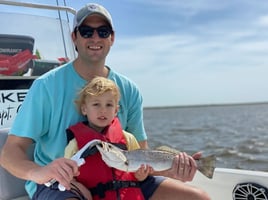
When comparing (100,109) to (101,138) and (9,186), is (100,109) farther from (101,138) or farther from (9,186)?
(9,186)

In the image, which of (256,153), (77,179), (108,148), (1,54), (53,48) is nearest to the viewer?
(108,148)

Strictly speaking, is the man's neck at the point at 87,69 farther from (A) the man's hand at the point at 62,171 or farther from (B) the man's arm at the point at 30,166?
(A) the man's hand at the point at 62,171

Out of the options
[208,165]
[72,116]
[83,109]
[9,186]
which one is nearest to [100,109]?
[83,109]

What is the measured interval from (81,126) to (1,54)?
1.26m

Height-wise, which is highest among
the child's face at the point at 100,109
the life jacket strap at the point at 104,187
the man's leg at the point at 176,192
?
the child's face at the point at 100,109

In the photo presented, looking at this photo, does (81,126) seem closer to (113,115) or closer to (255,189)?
(113,115)

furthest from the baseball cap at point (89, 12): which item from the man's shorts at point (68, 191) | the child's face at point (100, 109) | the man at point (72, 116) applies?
the man's shorts at point (68, 191)

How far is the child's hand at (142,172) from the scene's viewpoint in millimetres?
2244

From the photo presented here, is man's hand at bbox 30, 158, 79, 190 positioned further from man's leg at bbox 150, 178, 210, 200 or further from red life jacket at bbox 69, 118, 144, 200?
man's leg at bbox 150, 178, 210, 200

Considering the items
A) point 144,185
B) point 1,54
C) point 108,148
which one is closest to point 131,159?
point 108,148

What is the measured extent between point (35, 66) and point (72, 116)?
1.09 meters

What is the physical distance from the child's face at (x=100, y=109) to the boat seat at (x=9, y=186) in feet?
2.27

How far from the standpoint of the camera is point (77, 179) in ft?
7.47

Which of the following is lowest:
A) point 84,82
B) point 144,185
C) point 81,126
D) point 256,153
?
point 256,153
